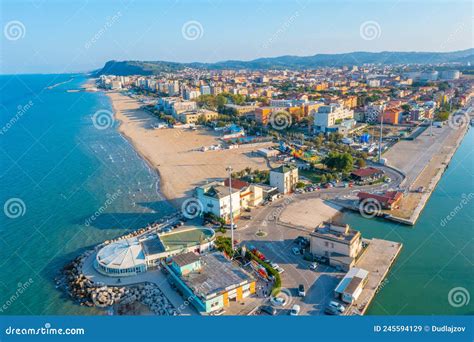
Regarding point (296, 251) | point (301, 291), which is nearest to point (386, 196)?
point (296, 251)

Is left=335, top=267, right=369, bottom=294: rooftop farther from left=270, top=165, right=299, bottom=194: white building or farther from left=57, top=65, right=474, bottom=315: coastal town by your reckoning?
left=270, top=165, right=299, bottom=194: white building

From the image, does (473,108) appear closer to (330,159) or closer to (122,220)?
(330,159)

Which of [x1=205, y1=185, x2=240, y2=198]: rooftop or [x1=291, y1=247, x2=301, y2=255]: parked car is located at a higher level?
[x1=205, y1=185, x2=240, y2=198]: rooftop

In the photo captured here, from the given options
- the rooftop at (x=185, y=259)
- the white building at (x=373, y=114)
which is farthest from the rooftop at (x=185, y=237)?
the white building at (x=373, y=114)

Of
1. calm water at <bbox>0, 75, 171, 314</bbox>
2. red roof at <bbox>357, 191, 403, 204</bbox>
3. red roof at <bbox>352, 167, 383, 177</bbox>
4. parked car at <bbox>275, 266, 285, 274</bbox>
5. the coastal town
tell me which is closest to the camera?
the coastal town

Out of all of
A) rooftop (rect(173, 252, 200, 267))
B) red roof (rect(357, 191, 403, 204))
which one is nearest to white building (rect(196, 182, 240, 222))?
rooftop (rect(173, 252, 200, 267))

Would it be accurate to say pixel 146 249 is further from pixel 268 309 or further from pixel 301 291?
pixel 301 291

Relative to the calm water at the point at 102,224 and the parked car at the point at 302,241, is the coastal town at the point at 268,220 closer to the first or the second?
the parked car at the point at 302,241
